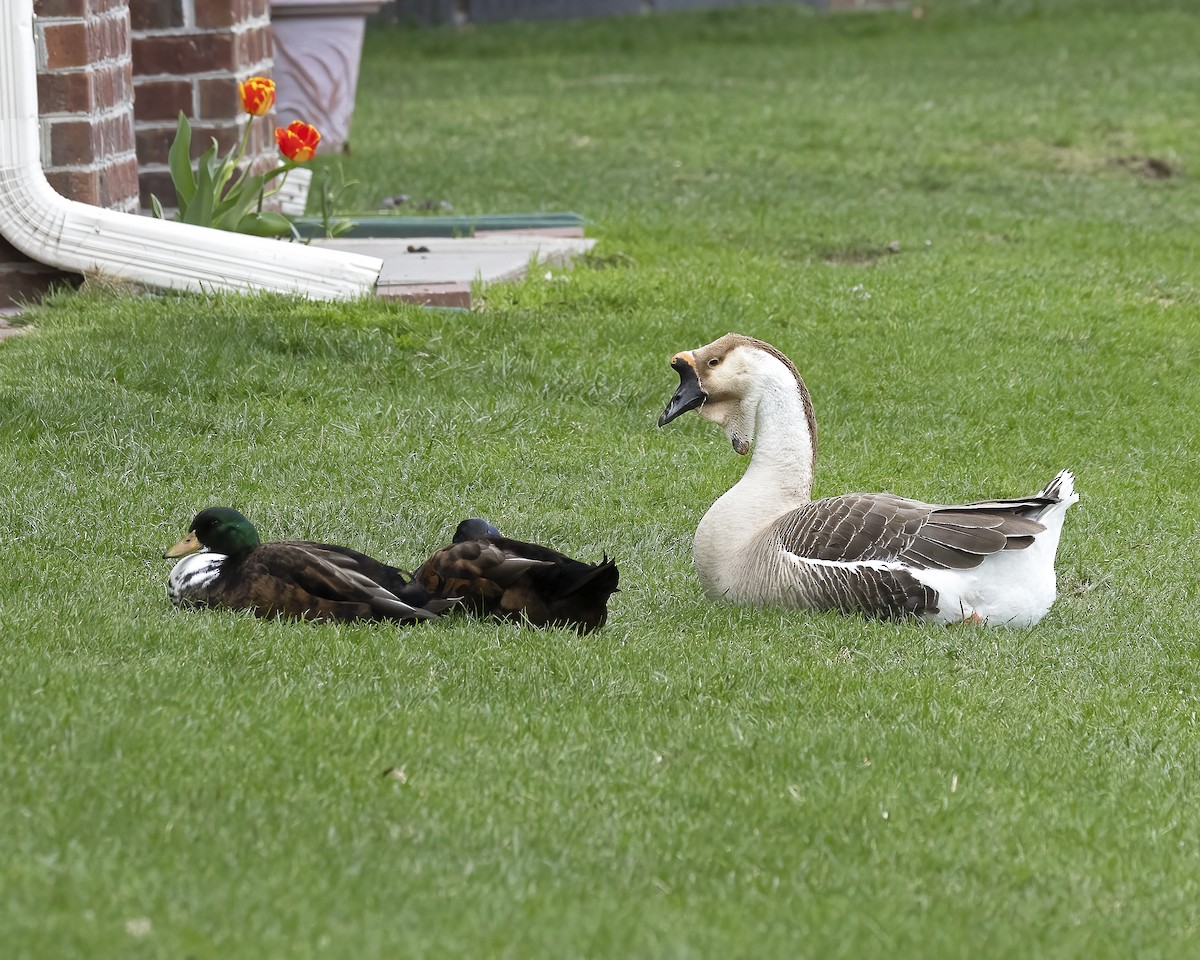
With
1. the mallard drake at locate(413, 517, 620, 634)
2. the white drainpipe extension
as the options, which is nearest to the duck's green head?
the mallard drake at locate(413, 517, 620, 634)

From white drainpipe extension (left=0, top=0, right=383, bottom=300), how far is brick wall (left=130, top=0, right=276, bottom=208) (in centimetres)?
209

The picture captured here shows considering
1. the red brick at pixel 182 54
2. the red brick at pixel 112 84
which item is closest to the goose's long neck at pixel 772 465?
the red brick at pixel 112 84

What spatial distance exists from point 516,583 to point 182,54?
671 centimetres

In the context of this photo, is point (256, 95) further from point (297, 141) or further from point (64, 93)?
point (64, 93)

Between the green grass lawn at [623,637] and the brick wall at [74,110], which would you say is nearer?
the green grass lawn at [623,637]

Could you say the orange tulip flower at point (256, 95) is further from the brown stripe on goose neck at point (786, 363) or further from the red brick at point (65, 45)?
the brown stripe on goose neck at point (786, 363)

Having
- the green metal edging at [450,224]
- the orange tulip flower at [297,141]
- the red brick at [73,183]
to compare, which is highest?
the orange tulip flower at [297,141]

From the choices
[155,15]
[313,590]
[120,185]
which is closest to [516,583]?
[313,590]

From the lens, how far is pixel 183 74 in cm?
1111

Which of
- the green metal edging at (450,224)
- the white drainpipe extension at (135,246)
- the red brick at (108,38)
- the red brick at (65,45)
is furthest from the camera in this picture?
the green metal edging at (450,224)

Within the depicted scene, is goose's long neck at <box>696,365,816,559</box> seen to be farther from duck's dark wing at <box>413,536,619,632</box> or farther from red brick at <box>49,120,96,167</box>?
red brick at <box>49,120,96,167</box>

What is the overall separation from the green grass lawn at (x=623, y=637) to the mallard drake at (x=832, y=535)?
12 cm

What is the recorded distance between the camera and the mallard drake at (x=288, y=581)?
214 inches

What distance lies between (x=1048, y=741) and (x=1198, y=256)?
8.21 meters
